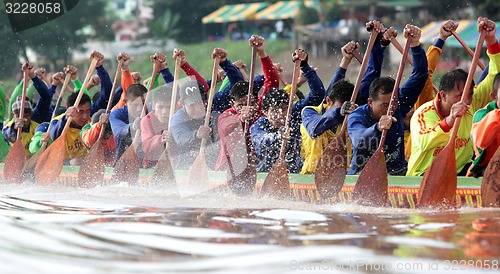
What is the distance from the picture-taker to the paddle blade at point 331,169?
275 inches

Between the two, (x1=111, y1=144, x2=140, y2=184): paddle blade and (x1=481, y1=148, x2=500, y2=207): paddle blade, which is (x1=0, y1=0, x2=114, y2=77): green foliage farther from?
(x1=481, y1=148, x2=500, y2=207): paddle blade

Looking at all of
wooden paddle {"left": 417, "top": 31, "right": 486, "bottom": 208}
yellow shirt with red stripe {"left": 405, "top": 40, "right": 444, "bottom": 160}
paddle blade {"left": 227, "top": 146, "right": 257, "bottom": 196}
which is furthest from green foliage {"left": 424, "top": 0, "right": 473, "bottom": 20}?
wooden paddle {"left": 417, "top": 31, "right": 486, "bottom": 208}

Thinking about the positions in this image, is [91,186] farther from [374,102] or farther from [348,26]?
[348,26]

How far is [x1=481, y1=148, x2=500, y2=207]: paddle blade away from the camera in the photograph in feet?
20.1

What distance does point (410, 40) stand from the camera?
6867 millimetres

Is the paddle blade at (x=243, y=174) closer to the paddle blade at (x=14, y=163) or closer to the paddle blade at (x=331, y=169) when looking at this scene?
the paddle blade at (x=331, y=169)

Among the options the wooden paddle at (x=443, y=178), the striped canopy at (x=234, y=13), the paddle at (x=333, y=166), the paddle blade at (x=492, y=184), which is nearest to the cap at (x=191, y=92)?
the paddle at (x=333, y=166)

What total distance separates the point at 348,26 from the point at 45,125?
20.0 meters

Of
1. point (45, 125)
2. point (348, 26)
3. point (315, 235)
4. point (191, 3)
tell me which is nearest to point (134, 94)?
point (45, 125)

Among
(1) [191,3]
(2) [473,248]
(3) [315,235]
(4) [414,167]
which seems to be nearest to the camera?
(2) [473,248]

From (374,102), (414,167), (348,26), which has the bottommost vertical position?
(414,167)

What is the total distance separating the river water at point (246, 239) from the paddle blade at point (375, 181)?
119 mm

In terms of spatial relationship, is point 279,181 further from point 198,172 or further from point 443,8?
point 443,8

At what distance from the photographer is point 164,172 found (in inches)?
333
